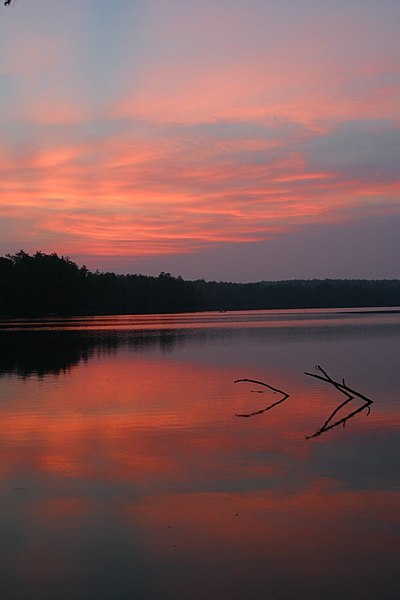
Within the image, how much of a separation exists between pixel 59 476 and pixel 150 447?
214 cm

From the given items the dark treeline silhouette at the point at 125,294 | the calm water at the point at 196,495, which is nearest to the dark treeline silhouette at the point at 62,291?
the dark treeline silhouette at the point at 125,294

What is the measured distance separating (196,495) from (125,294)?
132161 mm

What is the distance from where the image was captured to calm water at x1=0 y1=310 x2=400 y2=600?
610 centimetres

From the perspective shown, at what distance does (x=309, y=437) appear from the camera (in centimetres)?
1245

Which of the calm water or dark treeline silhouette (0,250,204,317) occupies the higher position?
dark treeline silhouette (0,250,204,317)

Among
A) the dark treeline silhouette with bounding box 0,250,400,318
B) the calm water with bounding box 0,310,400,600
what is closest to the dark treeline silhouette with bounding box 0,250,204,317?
the dark treeline silhouette with bounding box 0,250,400,318

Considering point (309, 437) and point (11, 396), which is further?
point (11, 396)

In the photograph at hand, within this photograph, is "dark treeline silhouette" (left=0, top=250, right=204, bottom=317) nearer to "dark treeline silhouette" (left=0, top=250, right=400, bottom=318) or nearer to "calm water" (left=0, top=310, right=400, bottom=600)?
"dark treeline silhouette" (left=0, top=250, right=400, bottom=318)

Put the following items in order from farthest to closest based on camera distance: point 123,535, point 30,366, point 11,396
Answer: point 30,366 < point 11,396 < point 123,535

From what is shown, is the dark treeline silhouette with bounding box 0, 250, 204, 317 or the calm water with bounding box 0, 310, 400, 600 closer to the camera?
the calm water with bounding box 0, 310, 400, 600

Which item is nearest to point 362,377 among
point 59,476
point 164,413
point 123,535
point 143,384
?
point 143,384

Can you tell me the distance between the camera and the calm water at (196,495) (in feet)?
20.0

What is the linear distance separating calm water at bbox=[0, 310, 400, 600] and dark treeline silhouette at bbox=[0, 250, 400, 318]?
88.0 m

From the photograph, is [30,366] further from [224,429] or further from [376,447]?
[376,447]
